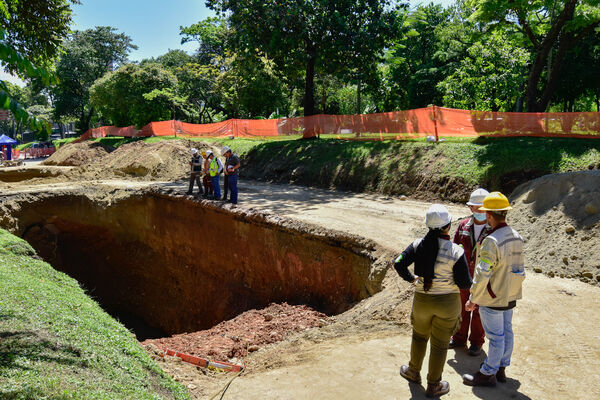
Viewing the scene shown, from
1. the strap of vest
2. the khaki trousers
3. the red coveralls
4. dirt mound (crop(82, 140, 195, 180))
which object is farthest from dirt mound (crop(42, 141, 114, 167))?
the strap of vest

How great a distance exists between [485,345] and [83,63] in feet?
169

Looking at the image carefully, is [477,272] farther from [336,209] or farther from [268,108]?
[268,108]

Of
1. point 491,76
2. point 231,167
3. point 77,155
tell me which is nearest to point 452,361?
point 231,167

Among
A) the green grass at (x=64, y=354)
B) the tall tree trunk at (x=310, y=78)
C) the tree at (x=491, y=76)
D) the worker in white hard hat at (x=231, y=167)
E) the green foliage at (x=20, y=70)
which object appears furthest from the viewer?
the tree at (x=491, y=76)

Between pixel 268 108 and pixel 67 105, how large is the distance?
2930 centimetres

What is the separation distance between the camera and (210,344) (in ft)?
24.2

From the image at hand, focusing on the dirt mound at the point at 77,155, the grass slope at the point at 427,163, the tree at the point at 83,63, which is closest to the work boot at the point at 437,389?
the grass slope at the point at 427,163

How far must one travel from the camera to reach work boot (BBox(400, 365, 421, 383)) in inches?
172

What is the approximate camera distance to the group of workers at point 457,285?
12.9 ft

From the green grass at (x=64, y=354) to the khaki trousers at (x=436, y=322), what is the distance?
2.62 m

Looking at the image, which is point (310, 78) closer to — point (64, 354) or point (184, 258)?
point (184, 258)

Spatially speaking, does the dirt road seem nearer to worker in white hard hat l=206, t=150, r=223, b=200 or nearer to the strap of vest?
the strap of vest

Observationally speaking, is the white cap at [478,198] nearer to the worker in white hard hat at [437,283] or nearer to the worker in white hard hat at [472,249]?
the worker in white hard hat at [472,249]

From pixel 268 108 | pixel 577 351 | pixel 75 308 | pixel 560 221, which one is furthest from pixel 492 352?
pixel 268 108
